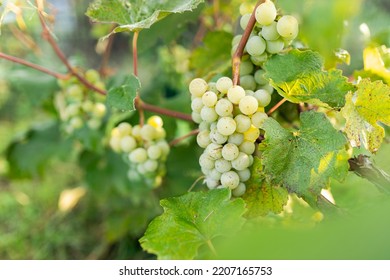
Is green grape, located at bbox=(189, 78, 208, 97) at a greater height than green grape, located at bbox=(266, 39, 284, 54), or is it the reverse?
green grape, located at bbox=(266, 39, 284, 54)

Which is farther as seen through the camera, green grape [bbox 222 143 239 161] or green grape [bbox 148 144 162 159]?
green grape [bbox 148 144 162 159]

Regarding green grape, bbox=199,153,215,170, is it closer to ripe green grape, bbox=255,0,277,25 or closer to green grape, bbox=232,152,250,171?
green grape, bbox=232,152,250,171

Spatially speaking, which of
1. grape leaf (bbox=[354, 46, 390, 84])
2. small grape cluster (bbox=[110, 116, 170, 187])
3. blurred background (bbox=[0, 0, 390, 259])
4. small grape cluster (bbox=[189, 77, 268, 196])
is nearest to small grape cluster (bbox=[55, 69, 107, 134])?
blurred background (bbox=[0, 0, 390, 259])

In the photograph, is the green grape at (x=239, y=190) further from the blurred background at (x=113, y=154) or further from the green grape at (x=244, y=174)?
the blurred background at (x=113, y=154)

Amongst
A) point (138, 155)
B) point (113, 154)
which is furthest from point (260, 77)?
point (113, 154)

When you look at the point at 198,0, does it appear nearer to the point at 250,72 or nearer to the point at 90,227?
the point at 250,72

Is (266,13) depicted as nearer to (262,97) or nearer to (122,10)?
(262,97)
